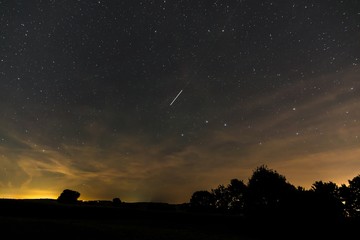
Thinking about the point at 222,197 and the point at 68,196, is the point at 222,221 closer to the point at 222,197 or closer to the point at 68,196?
the point at 68,196

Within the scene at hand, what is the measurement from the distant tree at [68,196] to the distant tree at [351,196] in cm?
5630

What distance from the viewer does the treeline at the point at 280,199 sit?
25.2 metres

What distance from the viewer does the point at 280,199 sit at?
92.7ft

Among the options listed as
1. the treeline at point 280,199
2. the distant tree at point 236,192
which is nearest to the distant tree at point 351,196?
the treeline at point 280,199

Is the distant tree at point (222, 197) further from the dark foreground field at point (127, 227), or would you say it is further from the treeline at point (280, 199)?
the dark foreground field at point (127, 227)

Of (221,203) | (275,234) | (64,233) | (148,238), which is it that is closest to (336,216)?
(275,234)

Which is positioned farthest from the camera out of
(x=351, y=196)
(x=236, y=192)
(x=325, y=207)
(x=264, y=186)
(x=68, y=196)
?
(x=236, y=192)

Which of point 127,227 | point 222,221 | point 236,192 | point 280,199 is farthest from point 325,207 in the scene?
point 236,192

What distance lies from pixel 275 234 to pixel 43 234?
19.4m

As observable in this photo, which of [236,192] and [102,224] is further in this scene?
[236,192]

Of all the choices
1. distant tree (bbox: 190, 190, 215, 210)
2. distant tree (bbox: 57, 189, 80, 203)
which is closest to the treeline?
distant tree (bbox: 190, 190, 215, 210)

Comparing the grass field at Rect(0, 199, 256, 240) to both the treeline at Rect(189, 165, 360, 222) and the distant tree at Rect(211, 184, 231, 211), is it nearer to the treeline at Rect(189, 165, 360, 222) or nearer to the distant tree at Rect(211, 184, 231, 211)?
the treeline at Rect(189, 165, 360, 222)

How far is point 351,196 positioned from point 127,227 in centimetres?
5900

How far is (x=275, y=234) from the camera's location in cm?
2427
